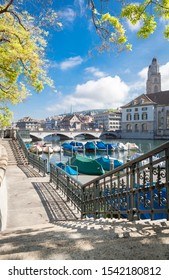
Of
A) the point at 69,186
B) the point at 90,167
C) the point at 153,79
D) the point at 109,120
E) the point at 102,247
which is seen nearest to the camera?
the point at 102,247

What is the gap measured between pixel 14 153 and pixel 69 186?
1122 centimetres

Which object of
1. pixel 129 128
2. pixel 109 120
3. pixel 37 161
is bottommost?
pixel 37 161

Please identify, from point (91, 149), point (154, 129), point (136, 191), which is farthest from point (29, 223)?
point (154, 129)

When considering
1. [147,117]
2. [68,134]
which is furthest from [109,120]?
[68,134]

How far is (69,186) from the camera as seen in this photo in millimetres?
9211

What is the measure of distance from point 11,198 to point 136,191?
6512mm

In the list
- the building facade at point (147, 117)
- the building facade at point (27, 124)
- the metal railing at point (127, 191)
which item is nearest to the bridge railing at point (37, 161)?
the metal railing at point (127, 191)

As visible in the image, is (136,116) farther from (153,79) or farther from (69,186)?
(69,186)

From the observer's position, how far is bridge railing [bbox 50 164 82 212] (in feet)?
27.1

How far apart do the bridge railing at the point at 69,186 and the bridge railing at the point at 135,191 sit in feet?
2.06

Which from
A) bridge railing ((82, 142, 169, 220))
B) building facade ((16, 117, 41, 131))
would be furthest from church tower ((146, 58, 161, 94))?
bridge railing ((82, 142, 169, 220))

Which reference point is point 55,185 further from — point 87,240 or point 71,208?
point 87,240

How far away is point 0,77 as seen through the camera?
34.1 ft

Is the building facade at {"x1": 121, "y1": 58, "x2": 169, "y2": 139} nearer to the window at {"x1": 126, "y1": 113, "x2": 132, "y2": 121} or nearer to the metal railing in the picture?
the window at {"x1": 126, "y1": 113, "x2": 132, "y2": 121}
